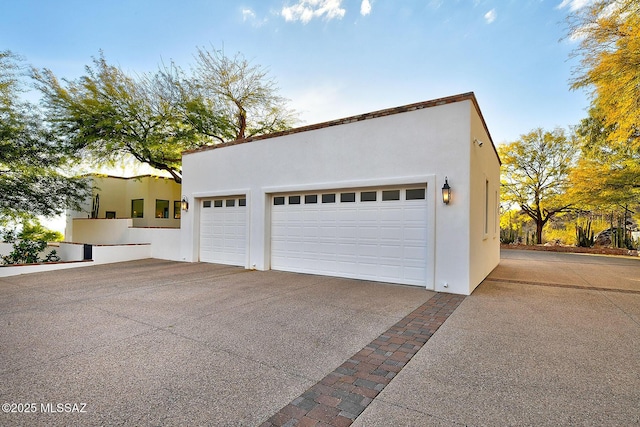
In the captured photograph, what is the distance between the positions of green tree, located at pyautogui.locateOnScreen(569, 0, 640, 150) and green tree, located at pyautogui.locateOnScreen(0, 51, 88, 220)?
18.4 m

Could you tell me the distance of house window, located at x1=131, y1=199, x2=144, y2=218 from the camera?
1736 cm

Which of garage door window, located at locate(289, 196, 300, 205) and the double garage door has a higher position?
garage door window, located at locate(289, 196, 300, 205)

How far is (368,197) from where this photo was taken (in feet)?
24.2

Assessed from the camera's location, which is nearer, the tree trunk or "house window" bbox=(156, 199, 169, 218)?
"house window" bbox=(156, 199, 169, 218)

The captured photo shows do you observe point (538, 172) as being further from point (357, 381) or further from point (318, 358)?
point (357, 381)

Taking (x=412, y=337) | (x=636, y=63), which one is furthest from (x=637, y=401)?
(x=636, y=63)

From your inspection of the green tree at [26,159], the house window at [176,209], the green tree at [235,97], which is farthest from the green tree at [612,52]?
the house window at [176,209]

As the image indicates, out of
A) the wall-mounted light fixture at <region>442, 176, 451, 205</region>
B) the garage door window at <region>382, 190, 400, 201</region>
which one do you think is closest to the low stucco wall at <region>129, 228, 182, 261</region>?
the garage door window at <region>382, 190, 400, 201</region>

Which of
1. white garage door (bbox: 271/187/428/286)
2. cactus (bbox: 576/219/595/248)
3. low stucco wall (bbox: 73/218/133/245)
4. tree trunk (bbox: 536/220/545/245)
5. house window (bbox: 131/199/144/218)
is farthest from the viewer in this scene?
tree trunk (bbox: 536/220/545/245)

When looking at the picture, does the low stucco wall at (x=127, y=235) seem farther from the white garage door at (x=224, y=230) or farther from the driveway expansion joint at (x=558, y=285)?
the driveway expansion joint at (x=558, y=285)

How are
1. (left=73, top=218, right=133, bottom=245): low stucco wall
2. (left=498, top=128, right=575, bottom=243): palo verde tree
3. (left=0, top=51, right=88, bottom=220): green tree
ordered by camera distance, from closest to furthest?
(left=0, top=51, right=88, bottom=220): green tree
(left=73, top=218, right=133, bottom=245): low stucco wall
(left=498, top=128, right=575, bottom=243): palo verde tree

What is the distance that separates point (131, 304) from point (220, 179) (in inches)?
216

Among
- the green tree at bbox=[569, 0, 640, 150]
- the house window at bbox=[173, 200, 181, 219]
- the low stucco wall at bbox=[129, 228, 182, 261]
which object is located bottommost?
the low stucco wall at bbox=[129, 228, 182, 261]

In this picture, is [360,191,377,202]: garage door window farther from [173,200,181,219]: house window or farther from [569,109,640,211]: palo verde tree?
[173,200,181,219]: house window
